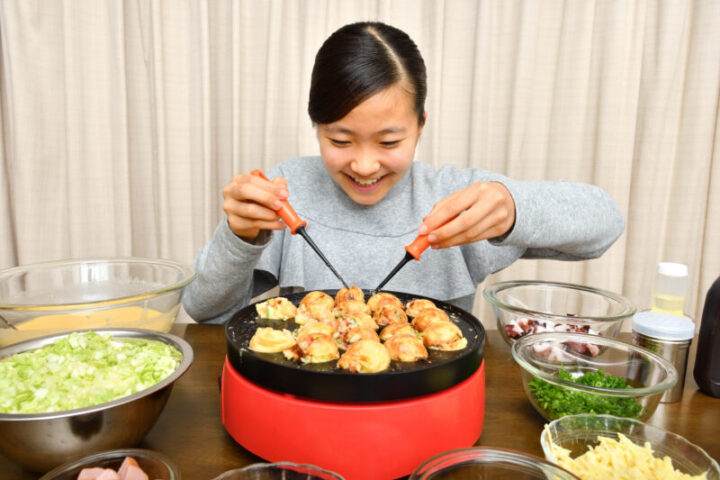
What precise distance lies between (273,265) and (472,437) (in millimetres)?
959

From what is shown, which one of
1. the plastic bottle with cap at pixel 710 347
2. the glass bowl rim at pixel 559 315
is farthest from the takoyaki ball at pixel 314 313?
the plastic bottle with cap at pixel 710 347

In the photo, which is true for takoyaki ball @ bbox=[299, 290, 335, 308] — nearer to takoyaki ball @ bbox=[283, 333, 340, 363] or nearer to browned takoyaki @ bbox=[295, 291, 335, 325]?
browned takoyaki @ bbox=[295, 291, 335, 325]

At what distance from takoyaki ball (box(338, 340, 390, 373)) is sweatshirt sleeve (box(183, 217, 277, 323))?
23.0 inches

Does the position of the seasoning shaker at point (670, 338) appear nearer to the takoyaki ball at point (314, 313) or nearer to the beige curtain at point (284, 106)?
the takoyaki ball at point (314, 313)

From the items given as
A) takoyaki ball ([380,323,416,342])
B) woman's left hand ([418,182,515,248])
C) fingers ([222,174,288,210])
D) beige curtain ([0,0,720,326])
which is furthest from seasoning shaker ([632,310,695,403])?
beige curtain ([0,0,720,326])

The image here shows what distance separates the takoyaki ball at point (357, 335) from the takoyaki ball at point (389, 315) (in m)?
0.10

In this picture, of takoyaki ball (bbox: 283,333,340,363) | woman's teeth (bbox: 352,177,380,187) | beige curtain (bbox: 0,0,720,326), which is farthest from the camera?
beige curtain (bbox: 0,0,720,326)

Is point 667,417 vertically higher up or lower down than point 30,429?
lower down

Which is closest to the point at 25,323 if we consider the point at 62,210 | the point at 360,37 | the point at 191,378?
the point at 191,378

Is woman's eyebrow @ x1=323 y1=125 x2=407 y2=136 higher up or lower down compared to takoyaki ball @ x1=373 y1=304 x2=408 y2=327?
higher up

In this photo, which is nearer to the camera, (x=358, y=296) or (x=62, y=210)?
(x=358, y=296)

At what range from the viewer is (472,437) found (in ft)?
2.65

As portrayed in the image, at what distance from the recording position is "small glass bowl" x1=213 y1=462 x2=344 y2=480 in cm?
61

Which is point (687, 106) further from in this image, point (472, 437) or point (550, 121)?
point (472, 437)
